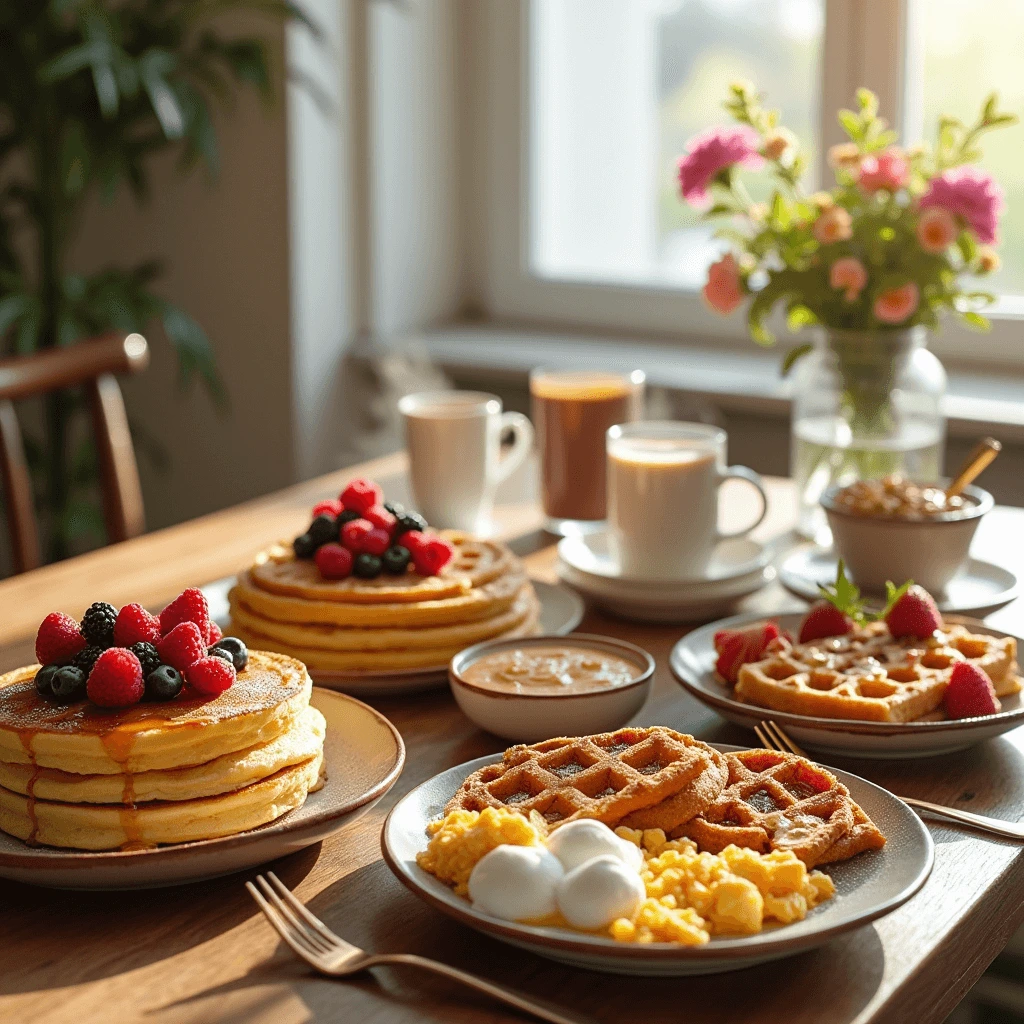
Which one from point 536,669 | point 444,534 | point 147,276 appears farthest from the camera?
point 147,276

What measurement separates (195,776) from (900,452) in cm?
113

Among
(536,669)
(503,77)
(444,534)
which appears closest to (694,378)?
(503,77)

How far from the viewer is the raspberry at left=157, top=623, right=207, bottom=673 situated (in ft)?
3.06

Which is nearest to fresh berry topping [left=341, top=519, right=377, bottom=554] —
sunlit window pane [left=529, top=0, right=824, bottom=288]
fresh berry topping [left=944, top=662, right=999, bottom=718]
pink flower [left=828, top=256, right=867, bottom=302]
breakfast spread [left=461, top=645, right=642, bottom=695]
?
breakfast spread [left=461, top=645, right=642, bottom=695]

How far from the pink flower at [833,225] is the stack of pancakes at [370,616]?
0.63 m

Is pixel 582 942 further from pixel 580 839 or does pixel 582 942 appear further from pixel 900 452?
pixel 900 452

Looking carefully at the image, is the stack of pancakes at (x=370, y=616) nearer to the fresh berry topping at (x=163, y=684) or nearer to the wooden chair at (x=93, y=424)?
the fresh berry topping at (x=163, y=684)

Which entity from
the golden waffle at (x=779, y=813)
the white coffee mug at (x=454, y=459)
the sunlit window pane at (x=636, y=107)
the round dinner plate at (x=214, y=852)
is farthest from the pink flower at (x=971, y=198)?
the sunlit window pane at (x=636, y=107)

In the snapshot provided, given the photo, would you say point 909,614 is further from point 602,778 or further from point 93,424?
point 93,424

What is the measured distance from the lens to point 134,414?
139 inches

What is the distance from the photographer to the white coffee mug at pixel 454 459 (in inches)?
67.6

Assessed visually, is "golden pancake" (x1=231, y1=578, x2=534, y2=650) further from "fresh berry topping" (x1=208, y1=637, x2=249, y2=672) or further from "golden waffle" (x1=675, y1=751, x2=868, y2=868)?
"golden waffle" (x1=675, y1=751, x2=868, y2=868)

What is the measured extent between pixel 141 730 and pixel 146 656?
0.25ft

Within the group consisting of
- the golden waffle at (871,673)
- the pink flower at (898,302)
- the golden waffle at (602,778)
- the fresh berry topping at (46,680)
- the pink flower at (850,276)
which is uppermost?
the pink flower at (850,276)
